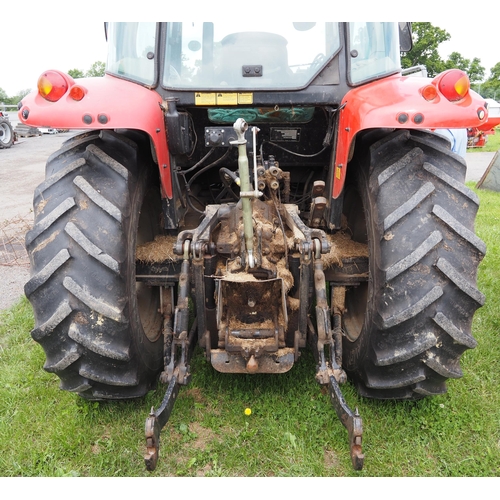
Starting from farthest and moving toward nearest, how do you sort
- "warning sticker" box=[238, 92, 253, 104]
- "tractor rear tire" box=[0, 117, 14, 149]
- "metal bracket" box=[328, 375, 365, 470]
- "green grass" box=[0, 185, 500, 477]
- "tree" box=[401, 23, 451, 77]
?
"tree" box=[401, 23, 451, 77] → "tractor rear tire" box=[0, 117, 14, 149] → "warning sticker" box=[238, 92, 253, 104] → "green grass" box=[0, 185, 500, 477] → "metal bracket" box=[328, 375, 365, 470]

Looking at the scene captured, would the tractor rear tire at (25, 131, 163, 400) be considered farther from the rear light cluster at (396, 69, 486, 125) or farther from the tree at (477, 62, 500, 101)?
the tree at (477, 62, 500, 101)

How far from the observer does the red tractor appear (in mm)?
2070

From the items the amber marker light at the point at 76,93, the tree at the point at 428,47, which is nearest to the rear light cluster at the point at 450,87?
the amber marker light at the point at 76,93

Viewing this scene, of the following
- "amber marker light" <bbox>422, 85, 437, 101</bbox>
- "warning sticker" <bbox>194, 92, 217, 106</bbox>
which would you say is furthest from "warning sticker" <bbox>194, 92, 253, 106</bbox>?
"amber marker light" <bbox>422, 85, 437, 101</bbox>

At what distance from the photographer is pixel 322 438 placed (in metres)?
2.40

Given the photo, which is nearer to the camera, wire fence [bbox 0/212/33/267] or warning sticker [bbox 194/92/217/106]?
warning sticker [bbox 194/92/217/106]

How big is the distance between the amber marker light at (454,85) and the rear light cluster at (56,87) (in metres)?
1.66

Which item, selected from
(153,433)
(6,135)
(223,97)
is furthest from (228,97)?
(6,135)

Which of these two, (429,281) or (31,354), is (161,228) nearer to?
(31,354)

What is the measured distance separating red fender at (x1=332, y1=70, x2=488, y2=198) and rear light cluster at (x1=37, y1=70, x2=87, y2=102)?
4.27 ft

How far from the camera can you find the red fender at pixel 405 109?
204 cm

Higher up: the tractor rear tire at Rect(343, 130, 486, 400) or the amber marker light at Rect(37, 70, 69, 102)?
the amber marker light at Rect(37, 70, 69, 102)

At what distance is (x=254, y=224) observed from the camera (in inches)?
90.0

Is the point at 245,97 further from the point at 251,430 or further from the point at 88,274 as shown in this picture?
the point at 251,430
